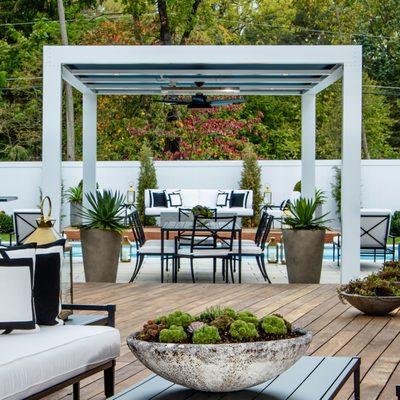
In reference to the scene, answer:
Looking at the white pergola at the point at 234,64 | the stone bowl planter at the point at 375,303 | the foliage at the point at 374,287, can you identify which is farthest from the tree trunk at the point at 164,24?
the stone bowl planter at the point at 375,303

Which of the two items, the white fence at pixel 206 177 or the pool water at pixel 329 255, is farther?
the white fence at pixel 206 177

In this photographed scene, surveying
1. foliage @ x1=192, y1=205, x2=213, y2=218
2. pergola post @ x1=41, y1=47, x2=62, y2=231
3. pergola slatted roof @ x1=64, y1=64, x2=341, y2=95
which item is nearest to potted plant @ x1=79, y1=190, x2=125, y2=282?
pergola post @ x1=41, y1=47, x2=62, y2=231

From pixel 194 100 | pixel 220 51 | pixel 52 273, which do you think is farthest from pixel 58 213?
pixel 52 273

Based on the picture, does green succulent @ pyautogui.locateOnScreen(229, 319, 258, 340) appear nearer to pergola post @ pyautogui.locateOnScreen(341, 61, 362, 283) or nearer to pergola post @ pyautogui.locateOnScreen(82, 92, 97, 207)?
pergola post @ pyautogui.locateOnScreen(341, 61, 362, 283)

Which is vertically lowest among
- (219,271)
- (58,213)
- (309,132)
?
(219,271)

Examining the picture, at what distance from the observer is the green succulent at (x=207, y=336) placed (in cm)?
349

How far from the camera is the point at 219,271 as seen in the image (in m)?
13.4

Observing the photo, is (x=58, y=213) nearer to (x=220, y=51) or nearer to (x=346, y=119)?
(x=220, y=51)

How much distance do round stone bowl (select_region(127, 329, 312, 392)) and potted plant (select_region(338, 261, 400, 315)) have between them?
13.8 ft

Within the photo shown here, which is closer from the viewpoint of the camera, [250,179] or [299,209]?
[299,209]

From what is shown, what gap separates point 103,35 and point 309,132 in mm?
13620

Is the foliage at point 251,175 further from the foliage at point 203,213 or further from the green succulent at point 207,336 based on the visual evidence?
the green succulent at point 207,336

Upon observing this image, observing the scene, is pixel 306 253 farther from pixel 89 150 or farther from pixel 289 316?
pixel 89 150

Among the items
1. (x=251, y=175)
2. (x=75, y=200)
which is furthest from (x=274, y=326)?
(x=251, y=175)
